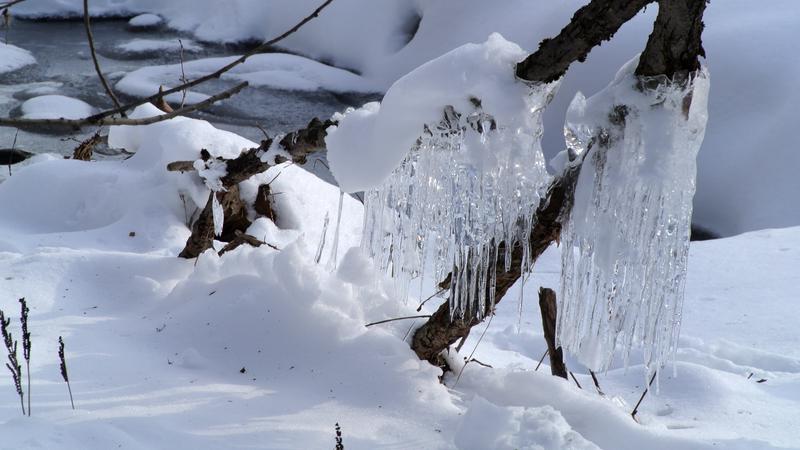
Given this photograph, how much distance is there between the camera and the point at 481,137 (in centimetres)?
186

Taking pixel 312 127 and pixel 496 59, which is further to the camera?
pixel 312 127

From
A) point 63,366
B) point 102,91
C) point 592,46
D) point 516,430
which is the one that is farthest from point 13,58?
point 516,430

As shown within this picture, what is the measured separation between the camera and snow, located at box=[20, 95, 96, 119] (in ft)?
24.0

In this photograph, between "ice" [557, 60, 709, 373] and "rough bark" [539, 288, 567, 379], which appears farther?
"rough bark" [539, 288, 567, 379]

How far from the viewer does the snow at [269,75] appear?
8.84 metres

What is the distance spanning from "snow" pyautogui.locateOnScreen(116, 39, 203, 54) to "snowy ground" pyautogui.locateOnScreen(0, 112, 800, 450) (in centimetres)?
709

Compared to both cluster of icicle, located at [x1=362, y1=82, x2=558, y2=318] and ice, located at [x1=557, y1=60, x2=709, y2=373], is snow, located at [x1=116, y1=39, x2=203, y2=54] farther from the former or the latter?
ice, located at [x1=557, y1=60, x2=709, y2=373]

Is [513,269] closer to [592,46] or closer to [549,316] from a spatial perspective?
[549,316]

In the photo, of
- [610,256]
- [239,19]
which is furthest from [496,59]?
[239,19]

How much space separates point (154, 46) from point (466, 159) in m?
9.83

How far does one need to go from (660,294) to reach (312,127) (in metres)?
1.30

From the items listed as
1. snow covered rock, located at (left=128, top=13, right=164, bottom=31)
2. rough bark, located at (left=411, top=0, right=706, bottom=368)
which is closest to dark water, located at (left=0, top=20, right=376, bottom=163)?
snow covered rock, located at (left=128, top=13, right=164, bottom=31)

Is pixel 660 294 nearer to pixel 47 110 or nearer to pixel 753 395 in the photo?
pixel 753 395

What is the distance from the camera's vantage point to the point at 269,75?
9.45 m
